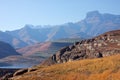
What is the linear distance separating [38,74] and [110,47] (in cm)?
4907

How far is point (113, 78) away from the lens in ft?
182

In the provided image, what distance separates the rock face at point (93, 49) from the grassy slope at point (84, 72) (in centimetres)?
3718

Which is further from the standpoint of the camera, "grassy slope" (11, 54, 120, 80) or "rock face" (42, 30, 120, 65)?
"rock face" (42, 30, 120, 65)

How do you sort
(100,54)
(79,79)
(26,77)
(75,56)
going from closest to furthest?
(79,79) → (26,77) → (100,54) → (75,56)

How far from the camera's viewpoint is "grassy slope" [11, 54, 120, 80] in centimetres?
5907

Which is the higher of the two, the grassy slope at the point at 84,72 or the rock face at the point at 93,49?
the rock face at the point at 93,49

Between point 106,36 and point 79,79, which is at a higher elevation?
point 106,36

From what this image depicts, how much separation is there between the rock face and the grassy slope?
37.2 meters

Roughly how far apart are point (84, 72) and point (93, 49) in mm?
55524

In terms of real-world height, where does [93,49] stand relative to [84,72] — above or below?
above

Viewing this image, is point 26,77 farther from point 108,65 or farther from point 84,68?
point 108,65

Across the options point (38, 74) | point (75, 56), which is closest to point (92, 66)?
point (38, 74)

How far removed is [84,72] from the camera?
63219mm

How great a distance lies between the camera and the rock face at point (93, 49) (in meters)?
110
